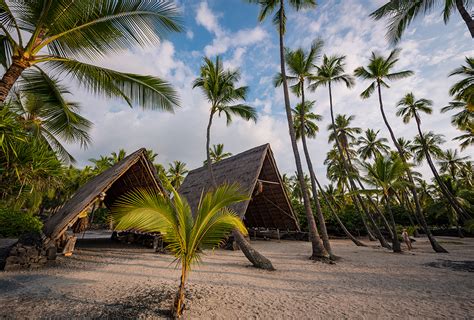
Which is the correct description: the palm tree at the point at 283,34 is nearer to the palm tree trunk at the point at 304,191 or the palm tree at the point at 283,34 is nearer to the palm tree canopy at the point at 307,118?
the palm tree trunk at the point at 304,191

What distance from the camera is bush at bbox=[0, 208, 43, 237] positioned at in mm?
10633

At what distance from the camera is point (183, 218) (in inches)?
128

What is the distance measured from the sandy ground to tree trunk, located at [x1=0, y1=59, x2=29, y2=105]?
3.49m

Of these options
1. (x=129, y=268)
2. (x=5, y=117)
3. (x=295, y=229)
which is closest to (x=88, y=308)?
(x=129, y=268)

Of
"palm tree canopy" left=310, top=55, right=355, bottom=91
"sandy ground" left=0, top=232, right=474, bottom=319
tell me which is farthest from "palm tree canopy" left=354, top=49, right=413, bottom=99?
"sandy ground" left=0, top=232, right=474, bottom=319

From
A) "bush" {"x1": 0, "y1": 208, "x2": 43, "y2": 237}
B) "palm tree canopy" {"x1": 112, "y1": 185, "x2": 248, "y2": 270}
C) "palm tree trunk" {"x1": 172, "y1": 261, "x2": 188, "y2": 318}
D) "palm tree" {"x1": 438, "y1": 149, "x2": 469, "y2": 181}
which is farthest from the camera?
"palm tree" {"x1": 438, "y1": 149, "x2": 469, "y2": 181}

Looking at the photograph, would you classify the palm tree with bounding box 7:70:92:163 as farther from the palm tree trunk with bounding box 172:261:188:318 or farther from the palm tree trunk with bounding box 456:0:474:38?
the palm tree trunk with bounding box 456:0:474:38

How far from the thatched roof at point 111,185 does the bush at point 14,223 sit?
11.1 ft

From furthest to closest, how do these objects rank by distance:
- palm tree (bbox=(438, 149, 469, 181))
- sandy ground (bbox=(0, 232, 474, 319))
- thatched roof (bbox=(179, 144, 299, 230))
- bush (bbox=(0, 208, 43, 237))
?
palm tree (bbox=(438, 149, 469, 181))
thatched roof (bbox=(179, 144, 299, 230))
bush (bbox=(0, 208, 43, 237))
sandy ground (bbox=(0, 232, 474, 319))

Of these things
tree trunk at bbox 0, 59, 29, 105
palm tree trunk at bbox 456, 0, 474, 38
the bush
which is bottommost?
the bush

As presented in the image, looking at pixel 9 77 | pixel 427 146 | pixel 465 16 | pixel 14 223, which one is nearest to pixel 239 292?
pixel 9 77

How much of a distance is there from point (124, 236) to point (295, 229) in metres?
10.8

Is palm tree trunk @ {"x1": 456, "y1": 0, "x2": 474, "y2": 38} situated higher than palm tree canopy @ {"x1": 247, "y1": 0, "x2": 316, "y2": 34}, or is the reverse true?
palm tree canopy @ {"x1": 247, "y1": 0, "x2": 316, "y2": 34}

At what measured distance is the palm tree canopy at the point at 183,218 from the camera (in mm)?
3020
